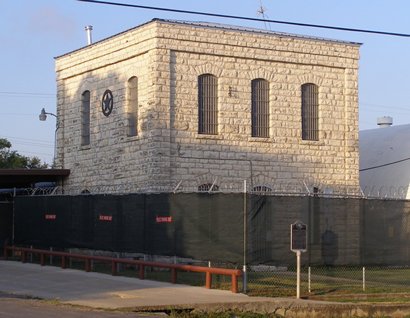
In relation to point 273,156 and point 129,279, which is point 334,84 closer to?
point 273,156

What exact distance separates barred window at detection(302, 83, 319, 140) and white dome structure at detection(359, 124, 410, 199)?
217 inches

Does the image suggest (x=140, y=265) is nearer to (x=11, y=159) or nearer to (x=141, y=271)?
(x=141, y=271)

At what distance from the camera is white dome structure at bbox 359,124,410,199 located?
4000cm

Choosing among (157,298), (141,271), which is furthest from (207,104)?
(157,298)

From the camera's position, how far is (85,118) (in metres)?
37.5

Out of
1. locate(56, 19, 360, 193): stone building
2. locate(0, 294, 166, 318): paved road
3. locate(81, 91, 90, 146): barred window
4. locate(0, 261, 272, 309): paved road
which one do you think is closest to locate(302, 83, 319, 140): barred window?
locate(56, 19, 360, 193): stone building

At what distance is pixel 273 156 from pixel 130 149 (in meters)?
5.66

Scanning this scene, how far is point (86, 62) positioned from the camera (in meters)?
36.9

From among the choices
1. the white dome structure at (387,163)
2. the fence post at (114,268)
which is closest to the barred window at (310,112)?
the white dome structure at (387,163)

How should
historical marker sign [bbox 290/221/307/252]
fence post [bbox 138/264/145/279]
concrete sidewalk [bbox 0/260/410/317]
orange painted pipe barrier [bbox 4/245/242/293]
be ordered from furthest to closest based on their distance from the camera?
1. fence post [bbox 138/264/145/279]
2. orange painted pipe barrier [bbox 4/245/242/293]
3. historical marker sign [bbox 290/221/307/252]
4. concrete sidewalk [bbox 0/260/410/317]

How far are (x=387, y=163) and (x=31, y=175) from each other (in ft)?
56.9

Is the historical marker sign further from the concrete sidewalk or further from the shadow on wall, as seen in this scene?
the shadow on wall

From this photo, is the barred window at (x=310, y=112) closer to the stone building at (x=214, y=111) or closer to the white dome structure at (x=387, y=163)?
the stone building at (x=214, y=111)

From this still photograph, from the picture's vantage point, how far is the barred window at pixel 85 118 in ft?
122
